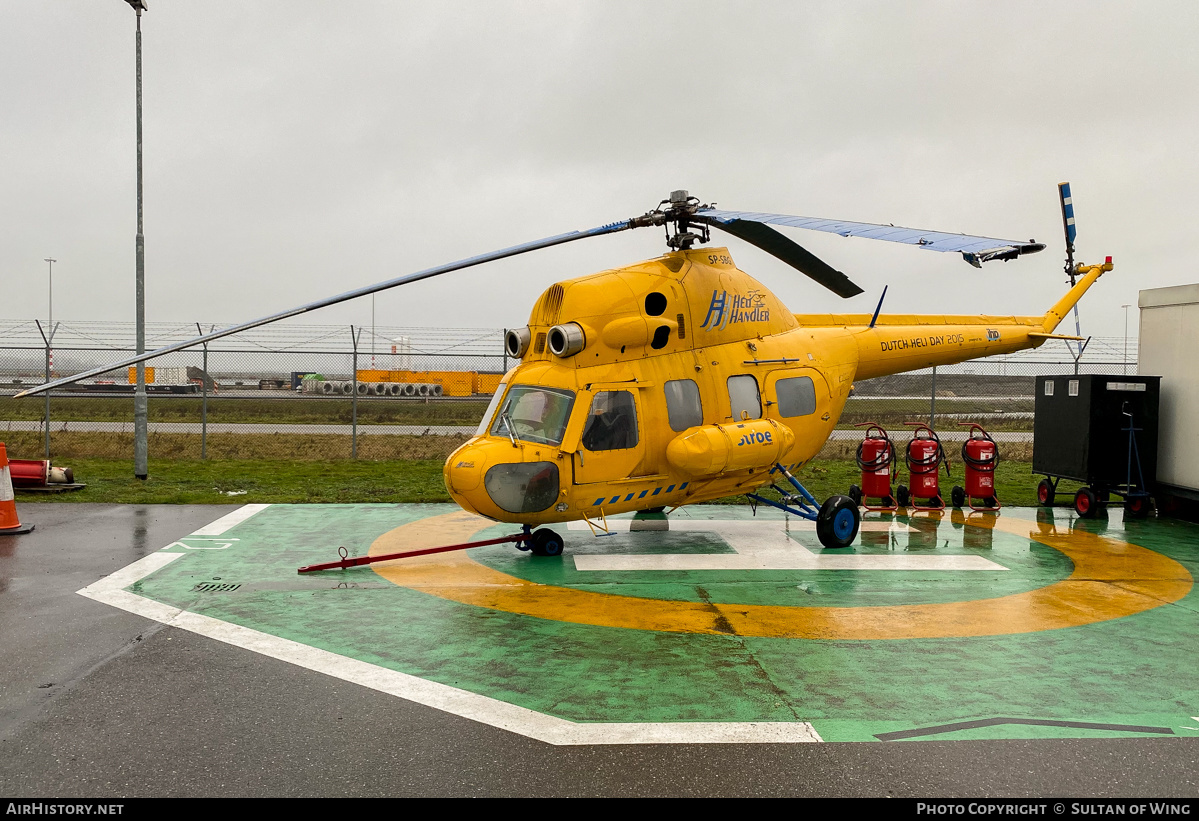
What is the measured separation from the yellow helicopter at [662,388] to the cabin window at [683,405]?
0.05 ft

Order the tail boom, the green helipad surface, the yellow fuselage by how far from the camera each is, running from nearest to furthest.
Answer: the green helipad surface → the yellow fuselage → the tail boom

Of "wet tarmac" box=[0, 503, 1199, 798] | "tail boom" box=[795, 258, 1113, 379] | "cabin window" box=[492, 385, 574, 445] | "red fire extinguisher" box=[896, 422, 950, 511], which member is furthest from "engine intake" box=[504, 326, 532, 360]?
"red fire extinguisher" box=[896, 422, 950, 511]

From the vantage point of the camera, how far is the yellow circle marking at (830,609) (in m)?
6.89

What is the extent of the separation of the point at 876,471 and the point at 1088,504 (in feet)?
10.4

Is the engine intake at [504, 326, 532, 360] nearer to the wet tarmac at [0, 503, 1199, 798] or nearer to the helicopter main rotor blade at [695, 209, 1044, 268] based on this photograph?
the helicopter main rotor blade at [695, 209, 1044, 268]

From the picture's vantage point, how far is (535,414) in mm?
8812

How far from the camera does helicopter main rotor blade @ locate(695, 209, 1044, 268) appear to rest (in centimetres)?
855

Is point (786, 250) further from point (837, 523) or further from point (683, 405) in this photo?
point (837, 523)

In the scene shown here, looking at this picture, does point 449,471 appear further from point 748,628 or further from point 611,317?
point 748,628

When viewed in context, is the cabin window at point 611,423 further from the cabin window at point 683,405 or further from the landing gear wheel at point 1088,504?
the landing gear wheel at point 1088,504

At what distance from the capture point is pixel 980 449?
43.0 ft

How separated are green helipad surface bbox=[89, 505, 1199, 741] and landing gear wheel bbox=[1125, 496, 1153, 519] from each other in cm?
113

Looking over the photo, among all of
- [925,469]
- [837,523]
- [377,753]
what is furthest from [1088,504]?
[377,753]
